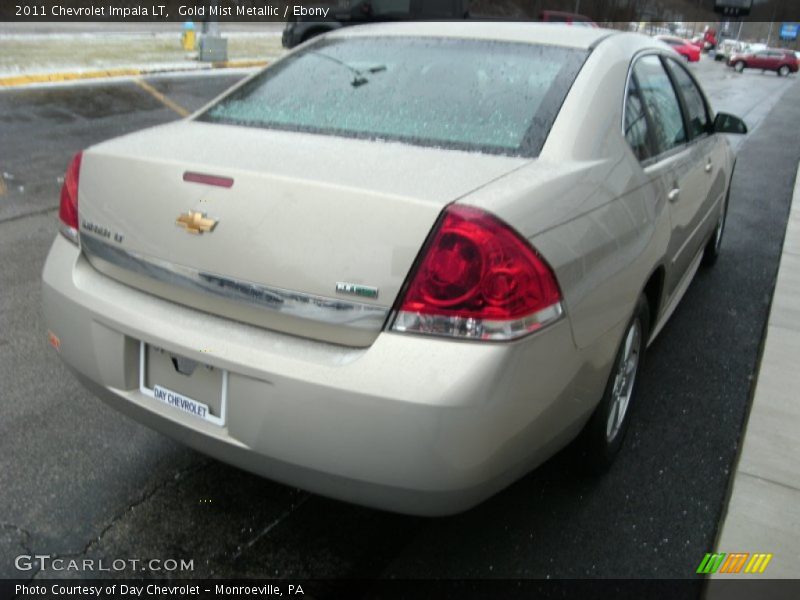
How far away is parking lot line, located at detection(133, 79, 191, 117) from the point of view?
10.8 meters

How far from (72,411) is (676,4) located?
115956mm

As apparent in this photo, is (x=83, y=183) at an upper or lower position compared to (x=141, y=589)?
upper

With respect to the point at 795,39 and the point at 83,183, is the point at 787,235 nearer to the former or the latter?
the point at 83,183

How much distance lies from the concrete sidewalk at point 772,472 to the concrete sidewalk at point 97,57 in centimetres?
1120

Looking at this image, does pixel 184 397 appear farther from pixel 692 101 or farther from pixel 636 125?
pixel 692 101

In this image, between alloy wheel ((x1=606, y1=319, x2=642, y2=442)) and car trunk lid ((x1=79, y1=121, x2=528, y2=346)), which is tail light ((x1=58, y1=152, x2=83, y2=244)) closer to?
car trunk lid ((x1=79, y1=121, x2=528, y2=346))

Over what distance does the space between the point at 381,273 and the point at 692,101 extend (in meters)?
2.84

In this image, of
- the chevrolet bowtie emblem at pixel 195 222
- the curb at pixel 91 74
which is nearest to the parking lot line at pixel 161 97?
the curb at pixel 91 74

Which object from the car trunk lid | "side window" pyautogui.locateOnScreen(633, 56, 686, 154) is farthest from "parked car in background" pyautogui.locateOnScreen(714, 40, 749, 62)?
the car trunk lid

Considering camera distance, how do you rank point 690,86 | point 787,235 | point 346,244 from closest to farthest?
1. point 346,244
2. point 690,86
3. point 787,235

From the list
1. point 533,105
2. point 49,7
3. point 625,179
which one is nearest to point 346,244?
point 533,105

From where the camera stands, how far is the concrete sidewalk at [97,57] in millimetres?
12617

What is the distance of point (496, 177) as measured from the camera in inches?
86.4

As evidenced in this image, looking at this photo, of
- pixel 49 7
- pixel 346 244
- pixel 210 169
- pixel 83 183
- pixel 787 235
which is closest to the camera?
pixel 346 244
